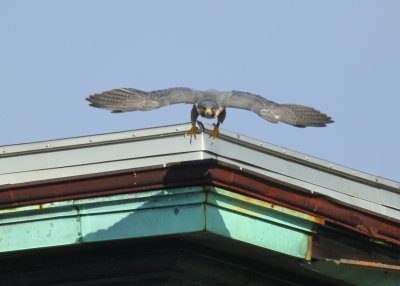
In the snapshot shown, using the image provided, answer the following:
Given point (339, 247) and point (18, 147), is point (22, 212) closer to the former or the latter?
point (18, 147)

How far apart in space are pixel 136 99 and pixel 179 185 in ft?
8.77

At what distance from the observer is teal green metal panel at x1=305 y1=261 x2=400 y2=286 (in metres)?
15.5

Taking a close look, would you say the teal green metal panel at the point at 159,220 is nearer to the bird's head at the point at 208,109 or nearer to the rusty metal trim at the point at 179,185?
the rusty metal trim at the point at 179,185

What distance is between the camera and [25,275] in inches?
600

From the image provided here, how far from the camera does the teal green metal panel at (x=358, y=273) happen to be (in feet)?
50.8

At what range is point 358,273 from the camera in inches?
628

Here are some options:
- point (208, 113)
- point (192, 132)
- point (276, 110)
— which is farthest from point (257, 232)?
point (276, 110)

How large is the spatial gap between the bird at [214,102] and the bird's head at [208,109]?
0.02m

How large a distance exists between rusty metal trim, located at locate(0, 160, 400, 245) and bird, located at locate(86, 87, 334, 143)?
1.53m

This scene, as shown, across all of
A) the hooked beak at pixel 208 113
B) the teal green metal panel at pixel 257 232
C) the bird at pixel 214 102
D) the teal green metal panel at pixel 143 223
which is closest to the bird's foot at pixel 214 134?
the hooked beak at pixel 208 113

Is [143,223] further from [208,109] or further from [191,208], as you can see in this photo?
[208,109]

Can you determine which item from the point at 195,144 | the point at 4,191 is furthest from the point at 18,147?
the point at 195,144

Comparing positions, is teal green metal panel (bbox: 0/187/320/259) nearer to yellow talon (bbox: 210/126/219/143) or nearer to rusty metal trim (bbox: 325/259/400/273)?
rusty metal trim (bbox: 325/259/400/273)

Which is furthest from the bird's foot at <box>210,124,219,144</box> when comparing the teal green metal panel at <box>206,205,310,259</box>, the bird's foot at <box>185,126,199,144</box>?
the teal green metal panel at <box>206,205,310,259</box>
